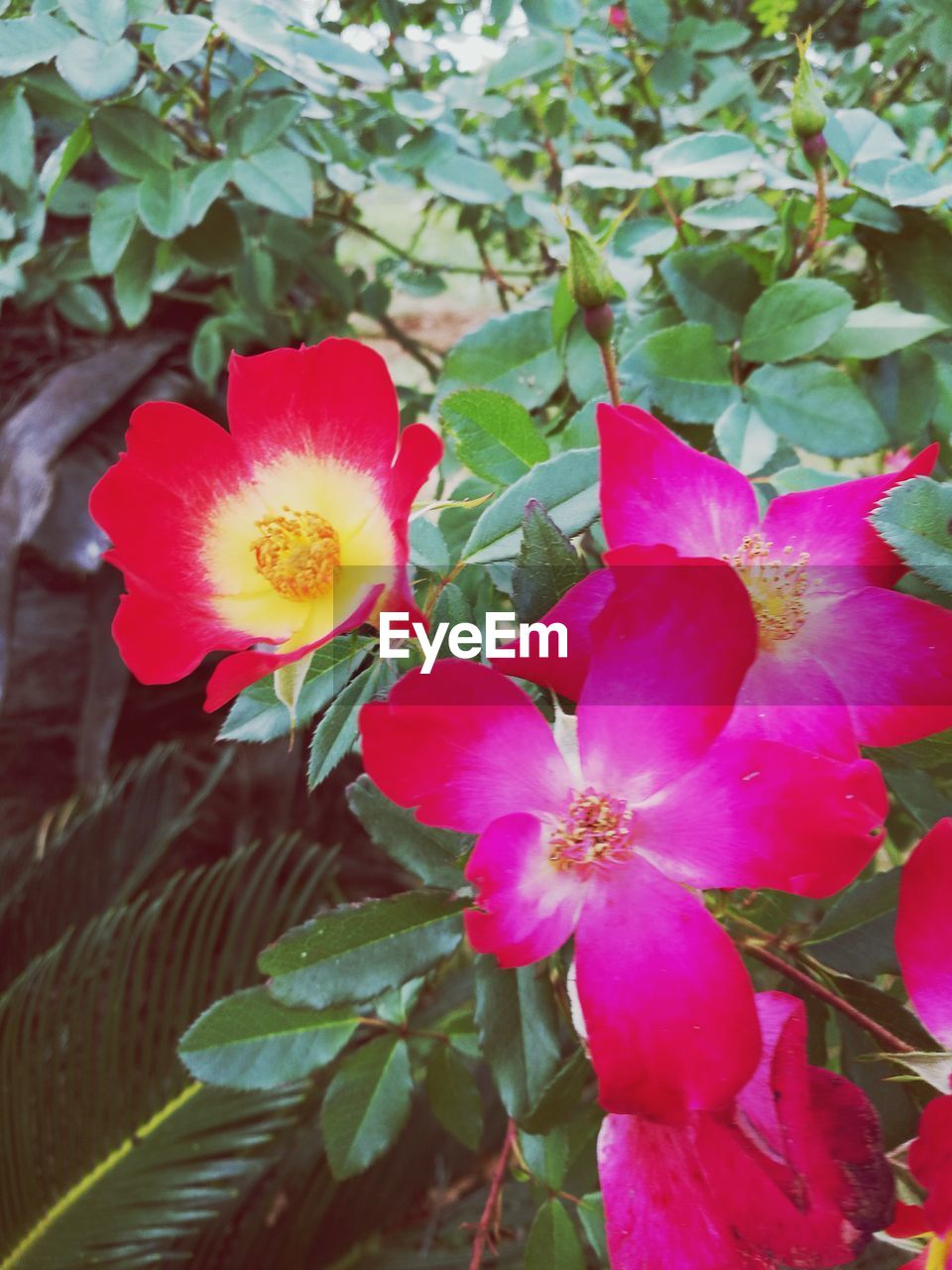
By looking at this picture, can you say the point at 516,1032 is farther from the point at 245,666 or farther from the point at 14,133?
the point at 14,133

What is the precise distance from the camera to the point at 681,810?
1.00 ft

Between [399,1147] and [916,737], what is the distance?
0.95 metres

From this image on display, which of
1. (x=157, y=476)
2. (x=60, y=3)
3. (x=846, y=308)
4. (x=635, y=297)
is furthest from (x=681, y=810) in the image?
(x=60, y=3)

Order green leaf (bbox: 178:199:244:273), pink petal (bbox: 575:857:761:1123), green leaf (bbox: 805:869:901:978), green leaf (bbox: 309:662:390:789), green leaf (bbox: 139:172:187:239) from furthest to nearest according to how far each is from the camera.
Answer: green leaf (bbox: 178:199:244:273) → green leaf (bbox: 139:172:187:239) → green leaf (bbox: 805:869:901:978) → green leaf (bbox: 309:662:390:789) → pink petal (bbox: 575:857:761:1123)

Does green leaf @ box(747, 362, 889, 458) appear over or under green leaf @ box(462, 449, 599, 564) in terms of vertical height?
under

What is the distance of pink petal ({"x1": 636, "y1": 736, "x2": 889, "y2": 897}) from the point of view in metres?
0.27

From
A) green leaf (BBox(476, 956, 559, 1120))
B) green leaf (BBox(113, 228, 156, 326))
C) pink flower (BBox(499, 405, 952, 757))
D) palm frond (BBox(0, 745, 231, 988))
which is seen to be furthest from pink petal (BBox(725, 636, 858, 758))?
palm frond (BBox(0, 745, 231, 988))

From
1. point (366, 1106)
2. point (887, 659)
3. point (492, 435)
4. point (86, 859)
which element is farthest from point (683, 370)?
point (86, 859)

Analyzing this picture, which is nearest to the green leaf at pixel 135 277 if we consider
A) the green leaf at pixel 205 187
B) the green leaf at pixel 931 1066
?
the green leaf at pixel 205 187

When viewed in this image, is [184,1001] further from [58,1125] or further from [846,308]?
[846,308]

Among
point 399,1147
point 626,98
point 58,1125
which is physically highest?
point 626,98

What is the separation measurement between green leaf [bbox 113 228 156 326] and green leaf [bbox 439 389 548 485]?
47 cm

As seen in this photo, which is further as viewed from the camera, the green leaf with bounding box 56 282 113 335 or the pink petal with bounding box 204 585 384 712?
the green leaf with bounding box 56 282 113 335

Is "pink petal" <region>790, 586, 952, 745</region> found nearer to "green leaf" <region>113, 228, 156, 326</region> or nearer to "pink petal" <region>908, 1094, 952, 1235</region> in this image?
"pink petal" <region>908, 1094, 952, 1235</region>
